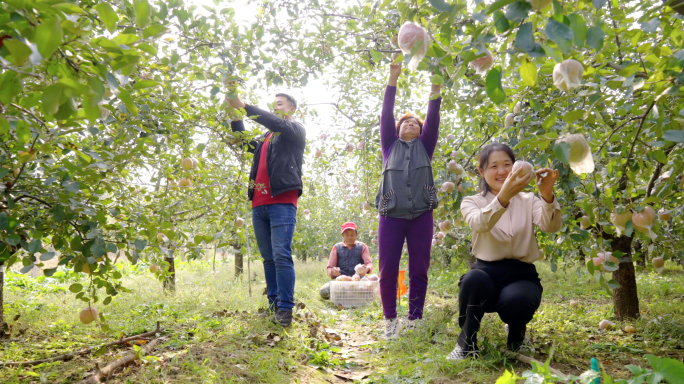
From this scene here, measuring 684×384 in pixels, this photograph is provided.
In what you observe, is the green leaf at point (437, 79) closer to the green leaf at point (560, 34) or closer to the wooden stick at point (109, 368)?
the green leaf at point (560, 34)

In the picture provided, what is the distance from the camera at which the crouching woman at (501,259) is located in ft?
6.23

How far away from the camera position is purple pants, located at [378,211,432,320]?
2551mm

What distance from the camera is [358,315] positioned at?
3713 mm

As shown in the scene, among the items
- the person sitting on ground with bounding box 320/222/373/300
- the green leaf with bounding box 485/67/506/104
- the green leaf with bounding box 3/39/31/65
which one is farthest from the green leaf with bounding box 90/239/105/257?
the person sitting on ground with bounding box 320/222/373/300

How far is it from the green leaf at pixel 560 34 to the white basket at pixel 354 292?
149 inches

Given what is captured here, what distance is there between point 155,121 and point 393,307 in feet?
5.68

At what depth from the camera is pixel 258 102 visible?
3168mm

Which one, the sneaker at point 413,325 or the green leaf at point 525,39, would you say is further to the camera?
the sneaker at point 413,325

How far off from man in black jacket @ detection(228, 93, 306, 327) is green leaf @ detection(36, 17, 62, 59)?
1845mm

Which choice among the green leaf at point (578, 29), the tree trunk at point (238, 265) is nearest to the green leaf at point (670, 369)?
the green leaf at point (578, 29)

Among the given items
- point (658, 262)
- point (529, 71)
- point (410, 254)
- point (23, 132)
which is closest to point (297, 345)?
point (410, 254)

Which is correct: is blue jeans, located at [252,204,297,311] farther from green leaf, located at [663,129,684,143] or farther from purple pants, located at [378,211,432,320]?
green leaf, located at [663,129,684,143]

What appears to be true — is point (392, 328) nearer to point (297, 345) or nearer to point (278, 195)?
point (297, 345)

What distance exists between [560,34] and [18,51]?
0.84 metres
